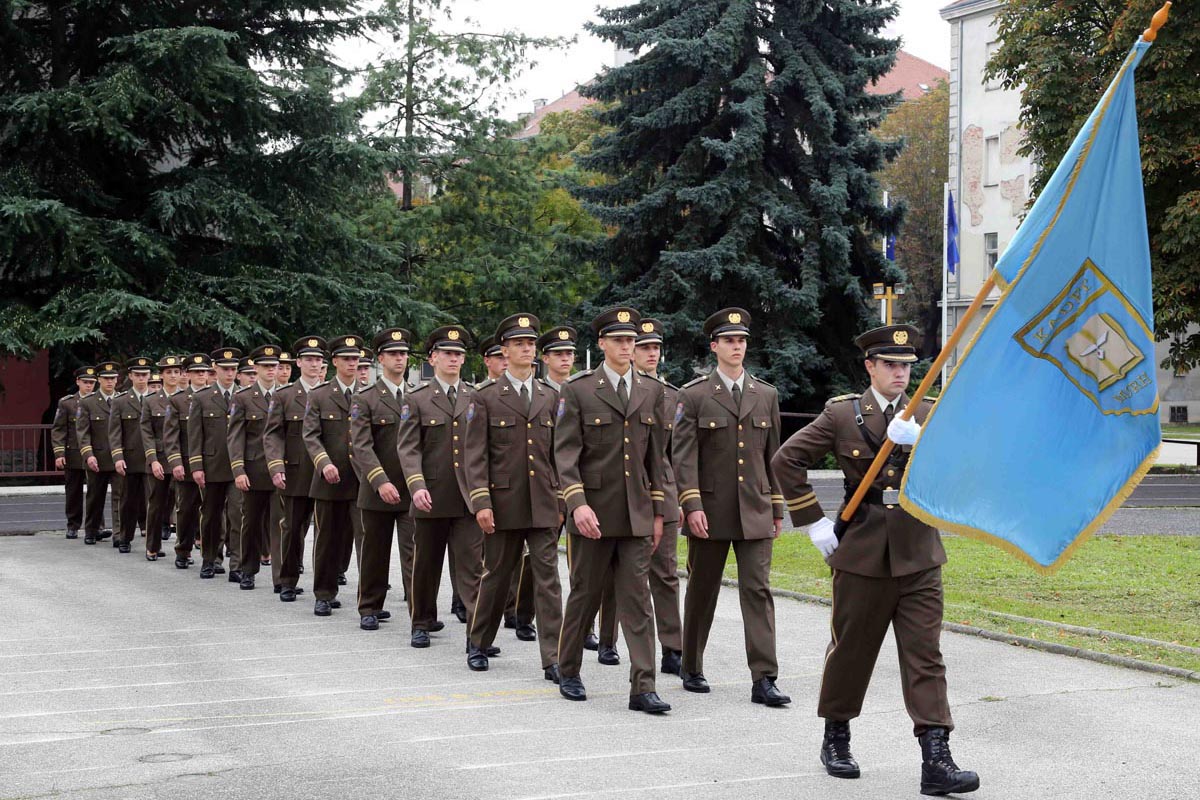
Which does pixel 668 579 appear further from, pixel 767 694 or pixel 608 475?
pixel 767 694

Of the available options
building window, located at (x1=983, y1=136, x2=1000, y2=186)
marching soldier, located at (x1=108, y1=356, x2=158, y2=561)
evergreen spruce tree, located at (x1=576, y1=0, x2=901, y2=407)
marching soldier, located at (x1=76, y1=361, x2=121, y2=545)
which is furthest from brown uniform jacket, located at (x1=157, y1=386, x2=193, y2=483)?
building window, located at (x1=983, y1=136, x2=1000, y2=186)

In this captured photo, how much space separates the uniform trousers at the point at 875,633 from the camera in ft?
22.1


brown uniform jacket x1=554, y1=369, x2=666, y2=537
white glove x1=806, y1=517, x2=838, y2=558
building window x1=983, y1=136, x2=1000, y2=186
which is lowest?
white glove x1=806, y1=517, x2=838, y2=558

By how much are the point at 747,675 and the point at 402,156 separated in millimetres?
24995

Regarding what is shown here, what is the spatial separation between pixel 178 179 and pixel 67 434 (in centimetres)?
1201

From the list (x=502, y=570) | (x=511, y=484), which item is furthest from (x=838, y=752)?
(x=511, y=484)

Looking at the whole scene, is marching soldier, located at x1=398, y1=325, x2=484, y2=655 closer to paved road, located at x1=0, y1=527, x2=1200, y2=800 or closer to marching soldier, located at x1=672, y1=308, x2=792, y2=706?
paved road, located at x1=0, y1=527, x2=1200, y2=800

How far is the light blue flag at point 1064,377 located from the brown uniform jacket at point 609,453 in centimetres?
272

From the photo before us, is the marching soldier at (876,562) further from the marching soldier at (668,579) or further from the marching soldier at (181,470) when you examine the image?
the marching soldier at (181,470)

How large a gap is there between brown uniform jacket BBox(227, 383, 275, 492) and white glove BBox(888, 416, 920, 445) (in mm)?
9268

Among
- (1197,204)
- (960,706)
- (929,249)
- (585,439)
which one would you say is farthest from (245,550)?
(929,249)

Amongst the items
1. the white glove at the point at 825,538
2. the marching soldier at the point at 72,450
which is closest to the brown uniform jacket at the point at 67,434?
the marching soldier at the point at 72,450

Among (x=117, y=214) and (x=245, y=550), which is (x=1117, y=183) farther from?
(x=117, y=214)

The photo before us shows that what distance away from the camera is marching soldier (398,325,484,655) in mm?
11070
